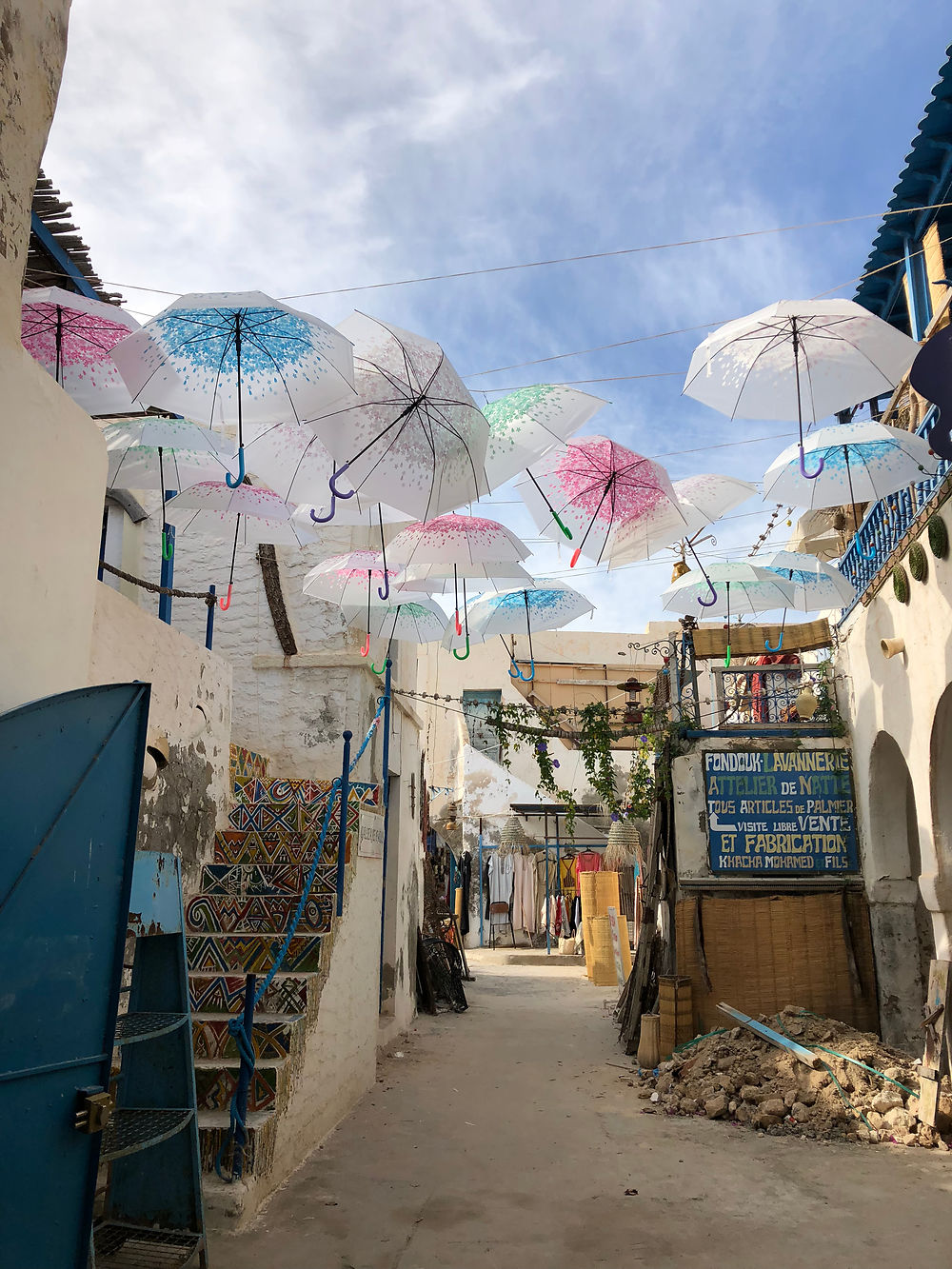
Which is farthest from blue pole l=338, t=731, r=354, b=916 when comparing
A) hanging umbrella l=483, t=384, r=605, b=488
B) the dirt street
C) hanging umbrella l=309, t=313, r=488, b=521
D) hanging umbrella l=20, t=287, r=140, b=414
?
hanging umbrella l=20, t=287, r=140, b=414

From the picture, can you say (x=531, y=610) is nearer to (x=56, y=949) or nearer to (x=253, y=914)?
(x=253, y=914)

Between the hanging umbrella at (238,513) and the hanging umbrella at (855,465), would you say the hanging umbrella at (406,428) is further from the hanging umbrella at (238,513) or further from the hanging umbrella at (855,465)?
the hanging umbrella at (855,465)

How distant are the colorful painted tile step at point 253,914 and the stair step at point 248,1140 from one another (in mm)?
1699

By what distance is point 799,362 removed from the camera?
21.6ft

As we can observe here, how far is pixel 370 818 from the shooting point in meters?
7.94

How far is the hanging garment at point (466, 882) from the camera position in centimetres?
2208

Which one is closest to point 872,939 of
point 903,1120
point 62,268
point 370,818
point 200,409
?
point 903,1120

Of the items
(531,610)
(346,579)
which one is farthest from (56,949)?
(531,610)

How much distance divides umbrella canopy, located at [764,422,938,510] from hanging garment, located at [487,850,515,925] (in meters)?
15.7

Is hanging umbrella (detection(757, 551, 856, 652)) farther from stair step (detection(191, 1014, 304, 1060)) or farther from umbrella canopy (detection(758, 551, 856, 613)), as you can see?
stair step (detection(191, 1014, 304, 1060))

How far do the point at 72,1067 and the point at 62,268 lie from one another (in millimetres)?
6305

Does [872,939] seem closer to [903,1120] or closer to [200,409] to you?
[903,1120]

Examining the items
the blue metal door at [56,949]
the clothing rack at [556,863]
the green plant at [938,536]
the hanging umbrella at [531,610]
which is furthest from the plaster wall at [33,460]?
the clothing rack at [556,863]

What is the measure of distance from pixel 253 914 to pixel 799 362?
5.61 m
